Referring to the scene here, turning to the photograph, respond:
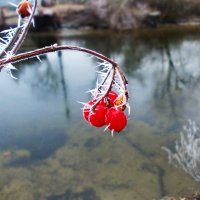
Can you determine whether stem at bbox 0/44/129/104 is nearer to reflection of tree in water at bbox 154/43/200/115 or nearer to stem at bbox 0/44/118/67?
stem at bbox 0/44/118/67

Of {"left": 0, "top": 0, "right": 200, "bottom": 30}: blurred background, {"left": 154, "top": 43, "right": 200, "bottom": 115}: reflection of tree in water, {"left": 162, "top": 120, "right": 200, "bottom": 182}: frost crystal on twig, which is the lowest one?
{"left": 162, "top": 120, "right": 200, "bottom": 182}: frost crystal on twig

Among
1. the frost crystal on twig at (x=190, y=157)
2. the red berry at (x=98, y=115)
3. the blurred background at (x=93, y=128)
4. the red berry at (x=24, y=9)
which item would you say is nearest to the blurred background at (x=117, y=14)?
the blurred background at (x=93, y=128)

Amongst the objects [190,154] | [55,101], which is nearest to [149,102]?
[55,101]

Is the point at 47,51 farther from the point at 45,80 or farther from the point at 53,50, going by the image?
the point at 45,80

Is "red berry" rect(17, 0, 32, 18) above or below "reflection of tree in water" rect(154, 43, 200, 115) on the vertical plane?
above

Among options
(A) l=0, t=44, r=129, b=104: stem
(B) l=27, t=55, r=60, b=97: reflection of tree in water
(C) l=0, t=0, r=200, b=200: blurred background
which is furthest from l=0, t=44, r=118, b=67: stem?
(B) l=27, t=55, r=60, b=97: reflection of tree in water

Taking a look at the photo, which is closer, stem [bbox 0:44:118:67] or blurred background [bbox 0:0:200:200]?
stem [bbox 0:44:118:67]

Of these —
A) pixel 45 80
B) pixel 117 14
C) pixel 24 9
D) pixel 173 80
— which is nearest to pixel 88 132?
pixel 45 80
